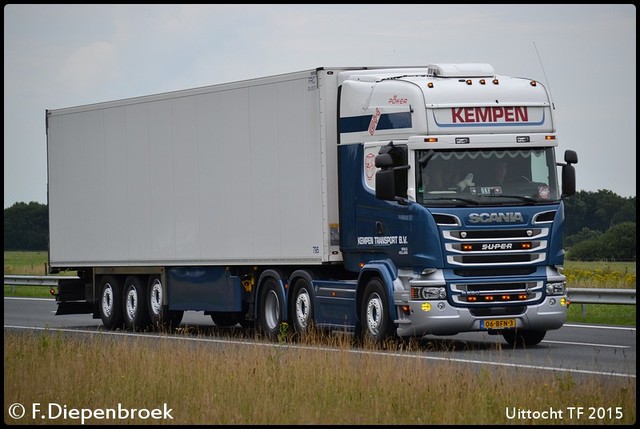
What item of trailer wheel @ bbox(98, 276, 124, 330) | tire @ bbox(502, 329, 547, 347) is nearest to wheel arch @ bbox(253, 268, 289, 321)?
tire @ bbox(502, 329, 547, 347)

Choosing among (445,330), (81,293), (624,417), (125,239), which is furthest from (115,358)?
(81,293)

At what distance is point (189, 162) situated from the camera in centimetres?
2508

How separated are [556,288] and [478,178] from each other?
6.31ft

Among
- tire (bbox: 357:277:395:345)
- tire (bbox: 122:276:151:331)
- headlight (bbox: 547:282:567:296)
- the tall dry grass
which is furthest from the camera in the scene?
tire (bbox: 122:276:151:331)

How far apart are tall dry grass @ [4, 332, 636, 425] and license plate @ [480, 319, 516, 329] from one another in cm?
283

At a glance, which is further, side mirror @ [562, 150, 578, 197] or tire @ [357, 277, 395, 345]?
side mirror @ [562, 150, 578, 197]

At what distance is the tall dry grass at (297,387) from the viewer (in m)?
12.4

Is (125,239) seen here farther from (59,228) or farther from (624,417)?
(624,417)

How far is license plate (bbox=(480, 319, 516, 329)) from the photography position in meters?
19.9

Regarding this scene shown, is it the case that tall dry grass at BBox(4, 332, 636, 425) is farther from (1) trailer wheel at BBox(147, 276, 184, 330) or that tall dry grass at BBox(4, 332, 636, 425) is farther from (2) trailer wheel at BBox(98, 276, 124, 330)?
(2) trailer wheel at BBox(98, 276, 124, 330)

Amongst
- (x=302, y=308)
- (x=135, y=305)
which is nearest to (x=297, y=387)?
(x=302, y=308)

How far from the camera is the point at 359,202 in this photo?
828 inches

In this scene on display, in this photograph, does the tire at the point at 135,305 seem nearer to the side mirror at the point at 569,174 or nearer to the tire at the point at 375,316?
the tire at the point at 375,316

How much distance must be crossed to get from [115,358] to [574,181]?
708 centimetres
